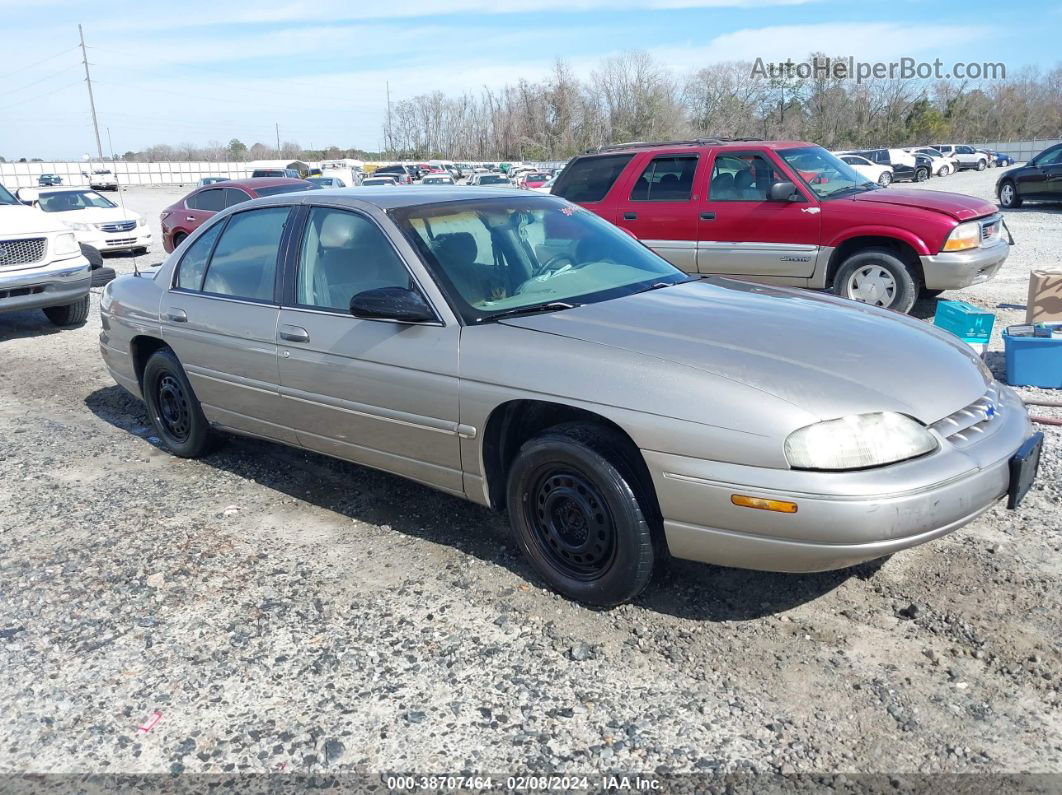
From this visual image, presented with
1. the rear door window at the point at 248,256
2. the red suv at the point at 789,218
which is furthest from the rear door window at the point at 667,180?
the rear door window at the point at 248,256

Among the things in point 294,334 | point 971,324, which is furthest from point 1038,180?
point 294,334

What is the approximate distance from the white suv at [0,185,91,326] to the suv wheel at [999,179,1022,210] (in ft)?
71.0

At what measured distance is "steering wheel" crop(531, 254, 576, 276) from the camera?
409 centimetres

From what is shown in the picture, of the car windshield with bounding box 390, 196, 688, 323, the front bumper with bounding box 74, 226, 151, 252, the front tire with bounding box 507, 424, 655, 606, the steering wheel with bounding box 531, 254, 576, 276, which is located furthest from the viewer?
the front bumper with bounding box 74, 226, 151, 252

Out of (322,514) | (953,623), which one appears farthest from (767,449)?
(322,514)

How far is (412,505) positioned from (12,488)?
2444 millimetres

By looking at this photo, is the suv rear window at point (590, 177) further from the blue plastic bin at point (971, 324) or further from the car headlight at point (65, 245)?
the car headlight at point (65, 245)

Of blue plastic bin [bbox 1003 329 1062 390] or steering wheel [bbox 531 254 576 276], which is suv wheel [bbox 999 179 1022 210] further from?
steering wheel [bbox 531 254 576 276]

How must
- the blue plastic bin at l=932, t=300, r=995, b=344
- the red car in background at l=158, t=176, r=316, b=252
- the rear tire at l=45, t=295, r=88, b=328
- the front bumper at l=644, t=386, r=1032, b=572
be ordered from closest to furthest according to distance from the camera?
the front bumper at l=644, t=386, r=1032, b=572 < the blue plastic bin at l=932, t=300, r=995, b=344 < the rear tire at l=45, t=295, r=88, b=328 < the red car in background at l=158, t=176, r=316, b=252

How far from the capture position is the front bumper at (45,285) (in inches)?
357

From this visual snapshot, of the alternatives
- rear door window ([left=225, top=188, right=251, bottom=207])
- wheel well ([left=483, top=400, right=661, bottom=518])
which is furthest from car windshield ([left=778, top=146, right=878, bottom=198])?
rear door window ([left=225, top=188, right=251, bottom=207])

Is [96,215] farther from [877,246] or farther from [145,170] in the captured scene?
[145,170]

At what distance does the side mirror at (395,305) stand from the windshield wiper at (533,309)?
270 mm

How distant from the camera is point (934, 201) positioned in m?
8.24
